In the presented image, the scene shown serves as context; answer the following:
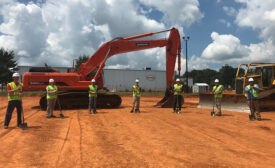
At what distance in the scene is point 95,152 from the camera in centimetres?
469

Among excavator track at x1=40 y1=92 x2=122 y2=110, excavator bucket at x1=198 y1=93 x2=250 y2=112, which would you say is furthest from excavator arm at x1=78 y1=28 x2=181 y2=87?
excavator bucket at x1=198 y1=93 x2=250 y2=112

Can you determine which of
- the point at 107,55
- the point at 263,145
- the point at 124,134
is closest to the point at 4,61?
the point at 107,55

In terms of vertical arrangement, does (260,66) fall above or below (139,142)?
above

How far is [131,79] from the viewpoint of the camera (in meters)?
43.3

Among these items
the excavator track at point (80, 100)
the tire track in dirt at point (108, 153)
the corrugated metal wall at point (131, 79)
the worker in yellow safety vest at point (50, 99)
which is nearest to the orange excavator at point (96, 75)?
the excavator track at point (80, 100)

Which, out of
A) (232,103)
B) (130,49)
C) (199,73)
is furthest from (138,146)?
(199,73)

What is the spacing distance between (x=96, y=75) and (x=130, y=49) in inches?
119

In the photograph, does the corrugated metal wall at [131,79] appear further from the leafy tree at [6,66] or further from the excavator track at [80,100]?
the excavator track at [80,100]

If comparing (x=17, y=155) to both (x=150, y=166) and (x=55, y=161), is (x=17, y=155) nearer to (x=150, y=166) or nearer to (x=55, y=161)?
(x=55, y=161)

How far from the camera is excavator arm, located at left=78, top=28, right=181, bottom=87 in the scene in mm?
13277

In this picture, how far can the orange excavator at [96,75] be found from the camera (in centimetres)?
1197

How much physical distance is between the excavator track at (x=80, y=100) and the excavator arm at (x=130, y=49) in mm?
1261

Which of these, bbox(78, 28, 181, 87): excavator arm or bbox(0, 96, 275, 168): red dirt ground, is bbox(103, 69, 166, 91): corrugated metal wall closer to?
bbox(78, 28, 181, 87): excavator arm

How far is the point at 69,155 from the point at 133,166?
1.51m
